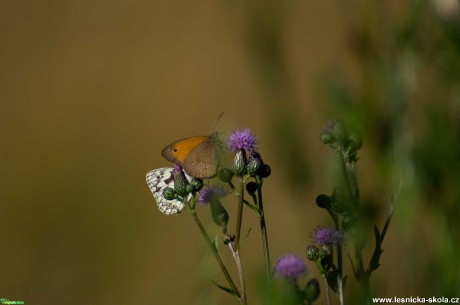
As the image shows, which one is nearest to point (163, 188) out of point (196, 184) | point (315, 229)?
point (196, 184)

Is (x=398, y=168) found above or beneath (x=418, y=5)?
beneath

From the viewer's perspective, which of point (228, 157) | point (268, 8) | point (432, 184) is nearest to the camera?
point (432, 184)

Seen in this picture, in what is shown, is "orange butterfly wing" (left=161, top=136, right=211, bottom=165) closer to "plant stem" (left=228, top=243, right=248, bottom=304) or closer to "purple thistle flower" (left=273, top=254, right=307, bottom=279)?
"plant stem" (left=228, top=243, right=248, bottom=304)

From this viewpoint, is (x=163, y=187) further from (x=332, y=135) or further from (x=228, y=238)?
(x=332, y=135)

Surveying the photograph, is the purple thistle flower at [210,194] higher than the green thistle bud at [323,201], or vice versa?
the purple thistle flower at [210,194]

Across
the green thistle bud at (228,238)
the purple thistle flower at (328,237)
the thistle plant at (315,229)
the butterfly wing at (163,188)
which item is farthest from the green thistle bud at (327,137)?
the butterfly wing at (163,188)

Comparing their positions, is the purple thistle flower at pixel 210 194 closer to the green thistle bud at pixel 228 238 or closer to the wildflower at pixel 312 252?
the green thistle bud at pixel 228 238

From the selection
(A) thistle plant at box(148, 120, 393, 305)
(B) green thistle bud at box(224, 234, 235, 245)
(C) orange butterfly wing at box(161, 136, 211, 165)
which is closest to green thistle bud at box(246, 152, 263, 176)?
(A) thistle plant at box(148, 120, 393, 305)

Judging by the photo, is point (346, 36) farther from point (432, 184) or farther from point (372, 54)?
point (432, 184)

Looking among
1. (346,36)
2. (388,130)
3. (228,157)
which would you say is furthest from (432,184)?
(228,157)
